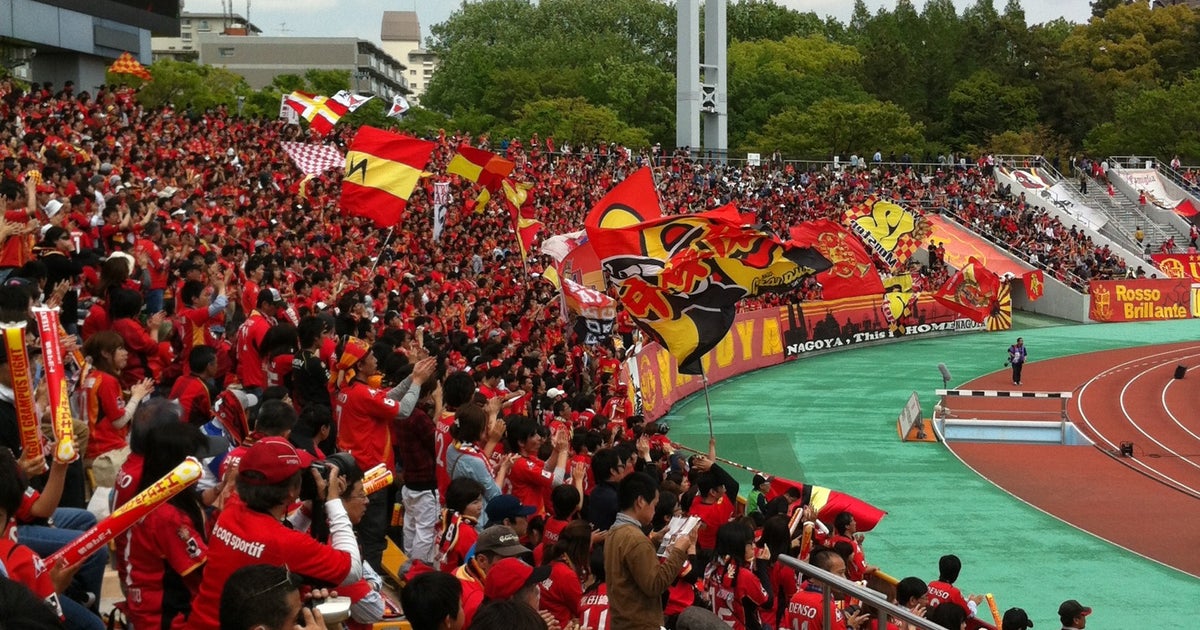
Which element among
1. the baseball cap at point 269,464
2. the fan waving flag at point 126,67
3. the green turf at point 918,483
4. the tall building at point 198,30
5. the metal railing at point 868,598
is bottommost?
the green turf at point 918,483

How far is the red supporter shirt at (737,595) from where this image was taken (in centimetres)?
819

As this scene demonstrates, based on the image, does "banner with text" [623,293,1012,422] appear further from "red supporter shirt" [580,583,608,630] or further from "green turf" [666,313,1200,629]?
"red supporter shirt" [580,583,608,630]

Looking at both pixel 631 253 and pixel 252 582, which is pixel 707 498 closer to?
pixel 252 582

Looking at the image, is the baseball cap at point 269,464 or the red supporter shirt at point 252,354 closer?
the baseball cap at point 269,464

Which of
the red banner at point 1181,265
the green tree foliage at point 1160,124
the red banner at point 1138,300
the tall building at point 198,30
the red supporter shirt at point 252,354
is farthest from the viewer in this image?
the tall building at point 198,30

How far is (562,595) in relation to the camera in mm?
6879

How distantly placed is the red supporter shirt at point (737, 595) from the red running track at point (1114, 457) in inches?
440

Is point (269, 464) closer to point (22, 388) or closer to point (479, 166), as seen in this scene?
point (22, 388)

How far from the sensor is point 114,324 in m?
9.78

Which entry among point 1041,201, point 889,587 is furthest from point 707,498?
point 1041,201

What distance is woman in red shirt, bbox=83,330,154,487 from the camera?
8039 mm

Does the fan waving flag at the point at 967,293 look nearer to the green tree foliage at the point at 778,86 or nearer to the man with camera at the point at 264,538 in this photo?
the green tree foliage at the point at 778,86

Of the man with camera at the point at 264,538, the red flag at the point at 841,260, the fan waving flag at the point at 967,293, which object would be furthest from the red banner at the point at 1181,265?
the man with camera at the point at 264,538

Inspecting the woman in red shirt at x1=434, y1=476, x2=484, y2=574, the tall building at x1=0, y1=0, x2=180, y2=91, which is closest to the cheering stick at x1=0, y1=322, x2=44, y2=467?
the woman in red shirt at x1=434, y1=476, x2=484, y2=574
